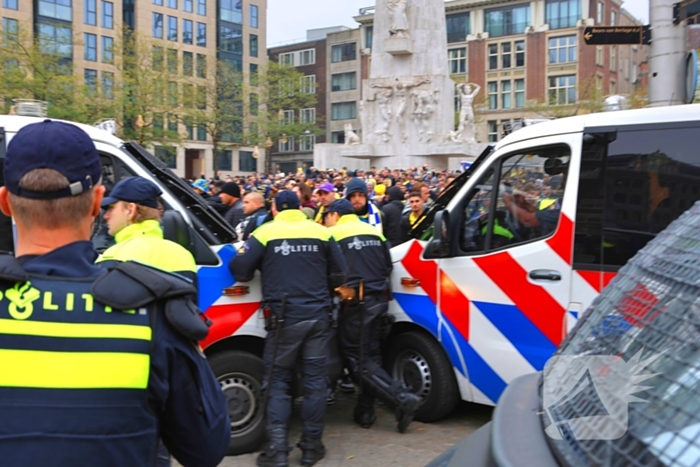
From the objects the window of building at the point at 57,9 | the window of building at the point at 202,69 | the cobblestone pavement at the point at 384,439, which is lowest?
the cobblestone pavement at the point at 384,439

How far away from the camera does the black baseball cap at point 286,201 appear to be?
5234 millimetres

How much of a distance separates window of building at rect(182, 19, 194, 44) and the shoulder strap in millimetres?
65073

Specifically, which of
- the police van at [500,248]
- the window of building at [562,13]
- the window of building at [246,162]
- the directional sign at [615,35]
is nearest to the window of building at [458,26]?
the window of building at [562,13]

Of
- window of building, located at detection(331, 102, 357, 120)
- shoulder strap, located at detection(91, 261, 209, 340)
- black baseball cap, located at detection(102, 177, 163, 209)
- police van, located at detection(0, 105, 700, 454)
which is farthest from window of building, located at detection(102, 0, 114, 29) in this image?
shoulder strap, located at detection(91, 261, 209, 340)

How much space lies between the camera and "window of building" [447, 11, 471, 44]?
65069 mm

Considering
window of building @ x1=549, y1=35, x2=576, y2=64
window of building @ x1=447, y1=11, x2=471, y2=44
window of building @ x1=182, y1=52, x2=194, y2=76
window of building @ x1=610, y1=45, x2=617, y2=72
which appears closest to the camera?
window of building @ x1=182, y1=52, x2=194, y2=76

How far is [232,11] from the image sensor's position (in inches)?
2655

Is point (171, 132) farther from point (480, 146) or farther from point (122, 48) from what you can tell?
point (480, 146)

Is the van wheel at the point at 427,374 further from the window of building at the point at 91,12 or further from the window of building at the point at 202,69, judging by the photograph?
the window of building at the point at 91,12

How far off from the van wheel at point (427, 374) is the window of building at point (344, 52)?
66290 millimetres

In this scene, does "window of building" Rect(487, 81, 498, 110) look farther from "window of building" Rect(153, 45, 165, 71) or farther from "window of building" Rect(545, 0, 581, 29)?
"window of building" Rect(153, 45, 165, 71)

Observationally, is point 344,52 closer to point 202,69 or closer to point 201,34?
point 201,34

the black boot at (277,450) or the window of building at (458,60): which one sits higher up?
the window of building at (458,60)

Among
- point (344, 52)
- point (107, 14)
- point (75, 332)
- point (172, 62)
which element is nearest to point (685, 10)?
point (75, 332)
